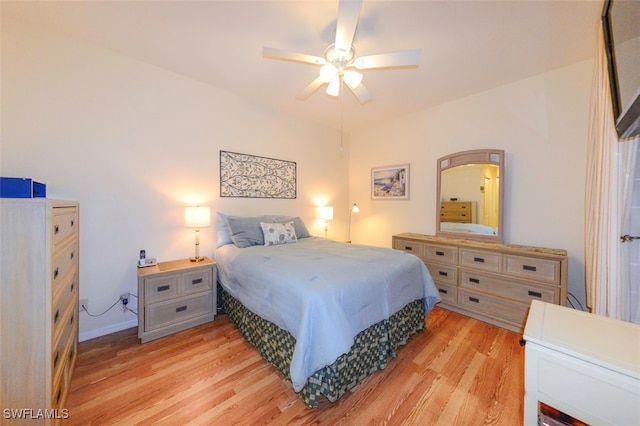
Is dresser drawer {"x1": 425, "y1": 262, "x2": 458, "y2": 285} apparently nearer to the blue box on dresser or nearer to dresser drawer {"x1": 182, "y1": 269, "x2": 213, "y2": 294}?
dresser drawer {"x1": 182, "y1": 269, "x2": 213, "y2": 294}

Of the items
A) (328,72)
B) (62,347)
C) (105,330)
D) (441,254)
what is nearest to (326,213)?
(441,254)

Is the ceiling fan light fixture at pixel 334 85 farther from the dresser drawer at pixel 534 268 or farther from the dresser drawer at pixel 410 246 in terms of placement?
the dresser drawer at pixel 534 268

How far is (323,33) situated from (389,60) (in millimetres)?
625

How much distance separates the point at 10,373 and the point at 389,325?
6.83 ft

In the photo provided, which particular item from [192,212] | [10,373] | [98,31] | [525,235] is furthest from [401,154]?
[10,373]

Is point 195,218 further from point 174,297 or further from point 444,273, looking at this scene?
point 444,273

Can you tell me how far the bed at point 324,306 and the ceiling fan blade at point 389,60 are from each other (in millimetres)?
1573

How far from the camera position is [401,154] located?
12.1 ft

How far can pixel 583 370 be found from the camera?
850 mm

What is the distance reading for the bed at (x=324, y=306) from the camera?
1.36m

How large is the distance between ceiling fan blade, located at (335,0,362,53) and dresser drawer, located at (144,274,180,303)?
245 cm

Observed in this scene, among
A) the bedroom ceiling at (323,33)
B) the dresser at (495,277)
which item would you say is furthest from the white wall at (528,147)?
the dresser at (495,277)

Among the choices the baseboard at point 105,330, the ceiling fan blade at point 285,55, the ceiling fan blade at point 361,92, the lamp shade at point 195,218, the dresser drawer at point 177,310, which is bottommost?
the baseboard at point 105,330

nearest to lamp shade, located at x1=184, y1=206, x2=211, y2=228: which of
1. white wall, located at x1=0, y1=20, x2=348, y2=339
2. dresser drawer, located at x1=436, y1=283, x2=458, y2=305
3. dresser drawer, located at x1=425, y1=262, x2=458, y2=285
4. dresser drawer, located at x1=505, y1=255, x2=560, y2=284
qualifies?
white wall, located at x1=0, y1=20, x2=348, y2=339
